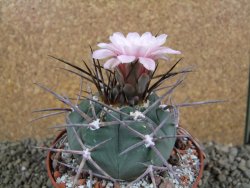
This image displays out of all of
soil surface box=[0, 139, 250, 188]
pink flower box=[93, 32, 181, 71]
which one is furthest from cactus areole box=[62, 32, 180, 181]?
soil surface box=[0, 139, 250, 188]

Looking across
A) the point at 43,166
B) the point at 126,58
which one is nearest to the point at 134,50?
the point at 126,58

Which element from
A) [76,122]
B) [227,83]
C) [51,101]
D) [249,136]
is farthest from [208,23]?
[76,122]

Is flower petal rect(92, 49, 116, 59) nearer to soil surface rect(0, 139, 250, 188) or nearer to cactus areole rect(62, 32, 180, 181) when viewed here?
cactus areole rect(62, 32, 180, 181)

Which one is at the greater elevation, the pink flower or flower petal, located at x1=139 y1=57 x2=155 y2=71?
the pink flower

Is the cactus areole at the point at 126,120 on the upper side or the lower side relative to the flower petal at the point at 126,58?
lower

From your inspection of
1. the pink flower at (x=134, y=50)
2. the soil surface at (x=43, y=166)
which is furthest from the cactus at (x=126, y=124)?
the soil surface at (x=43, y=166)

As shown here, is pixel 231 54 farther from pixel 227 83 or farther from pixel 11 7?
pixel 11 7

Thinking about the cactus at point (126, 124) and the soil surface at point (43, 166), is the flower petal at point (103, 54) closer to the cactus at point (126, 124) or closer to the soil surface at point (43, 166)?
the cactus at point (126, 124)
